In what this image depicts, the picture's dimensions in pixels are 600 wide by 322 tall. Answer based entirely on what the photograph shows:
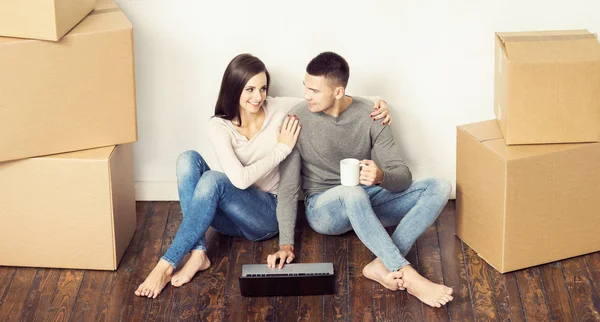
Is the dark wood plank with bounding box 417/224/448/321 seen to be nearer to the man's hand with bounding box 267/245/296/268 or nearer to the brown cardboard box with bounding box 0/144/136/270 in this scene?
the man's hand with bounding box 267/245/296/268

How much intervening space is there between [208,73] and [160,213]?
585 mm

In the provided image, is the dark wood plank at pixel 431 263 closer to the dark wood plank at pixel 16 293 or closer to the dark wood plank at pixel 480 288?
the dark wood plank at pixel 480 288

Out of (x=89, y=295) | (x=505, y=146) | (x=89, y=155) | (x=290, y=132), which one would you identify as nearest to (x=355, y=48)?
(x=290, y=132)

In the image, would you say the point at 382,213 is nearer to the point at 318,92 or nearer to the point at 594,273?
the point at 318,92

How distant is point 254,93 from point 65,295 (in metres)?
0.90

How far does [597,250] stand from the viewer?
310cm

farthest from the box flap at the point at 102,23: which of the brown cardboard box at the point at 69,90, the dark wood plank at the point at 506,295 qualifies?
the dark wood plank at the point at 506,295

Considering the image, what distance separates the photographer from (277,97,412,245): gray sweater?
3.06m

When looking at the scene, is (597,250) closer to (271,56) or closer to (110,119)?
(271,56)

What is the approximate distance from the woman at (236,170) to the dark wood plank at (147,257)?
5 cm

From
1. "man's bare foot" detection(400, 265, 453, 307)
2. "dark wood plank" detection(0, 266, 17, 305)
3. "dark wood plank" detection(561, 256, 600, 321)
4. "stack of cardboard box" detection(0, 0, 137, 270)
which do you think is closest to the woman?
"stack of cardboard box" detection(0, 0, 137, 270)

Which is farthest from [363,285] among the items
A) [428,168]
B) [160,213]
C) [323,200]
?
[160,213]

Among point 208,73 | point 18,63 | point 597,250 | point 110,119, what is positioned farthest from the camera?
point 208,73

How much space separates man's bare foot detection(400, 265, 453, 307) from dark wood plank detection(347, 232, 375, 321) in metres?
0.13
